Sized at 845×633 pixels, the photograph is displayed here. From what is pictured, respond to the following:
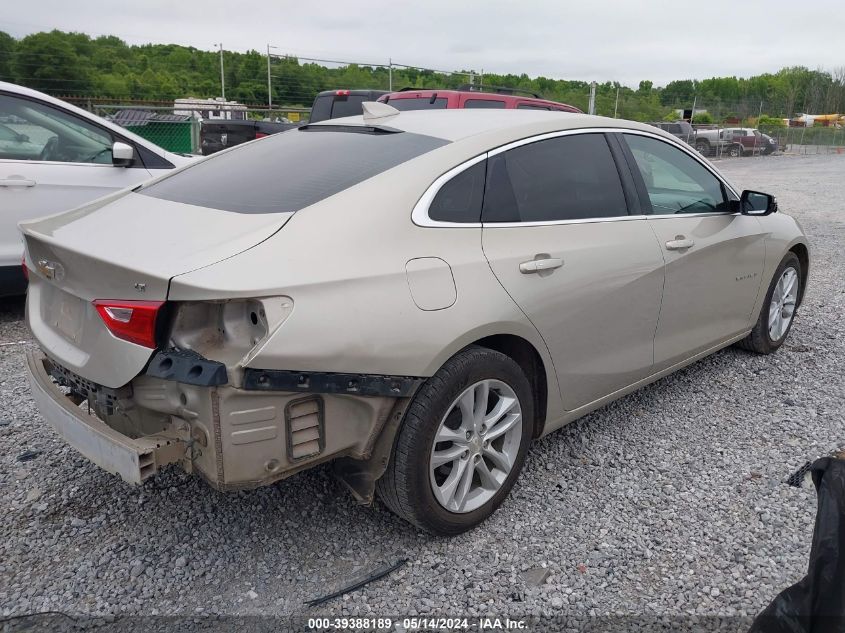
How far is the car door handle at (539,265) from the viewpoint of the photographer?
297 centimetres

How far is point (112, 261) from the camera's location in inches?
96.2

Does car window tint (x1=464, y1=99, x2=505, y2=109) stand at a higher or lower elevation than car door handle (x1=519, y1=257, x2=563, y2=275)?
higher

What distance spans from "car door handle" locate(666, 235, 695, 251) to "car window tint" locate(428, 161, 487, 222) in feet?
4.15

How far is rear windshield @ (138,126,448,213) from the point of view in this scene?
2.79 m

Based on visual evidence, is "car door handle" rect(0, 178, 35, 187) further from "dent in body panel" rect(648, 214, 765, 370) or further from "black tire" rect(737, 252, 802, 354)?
"black tire" rect(737, 252, 802, 354)

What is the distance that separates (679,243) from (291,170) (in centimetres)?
204

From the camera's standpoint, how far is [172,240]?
2545 millimetres

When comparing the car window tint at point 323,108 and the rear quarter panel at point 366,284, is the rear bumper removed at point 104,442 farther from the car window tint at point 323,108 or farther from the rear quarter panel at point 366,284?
the car window tint at point 323,108

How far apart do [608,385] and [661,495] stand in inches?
22.0

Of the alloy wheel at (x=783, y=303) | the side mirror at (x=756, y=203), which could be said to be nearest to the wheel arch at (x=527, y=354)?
the side mirror at (x=756, y=203)

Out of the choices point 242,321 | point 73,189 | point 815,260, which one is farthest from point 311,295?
point 815,260

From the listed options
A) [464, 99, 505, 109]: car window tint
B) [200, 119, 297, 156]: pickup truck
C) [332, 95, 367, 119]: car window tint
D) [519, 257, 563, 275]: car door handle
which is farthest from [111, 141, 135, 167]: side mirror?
[200, 119, 297, 156]: pickup truck

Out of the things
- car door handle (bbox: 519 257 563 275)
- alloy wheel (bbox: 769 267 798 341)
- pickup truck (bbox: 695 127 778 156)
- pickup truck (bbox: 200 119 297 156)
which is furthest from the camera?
pickup truck (bbox: 695 127 778 156)

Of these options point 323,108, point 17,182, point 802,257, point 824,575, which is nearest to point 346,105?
point 323,108
